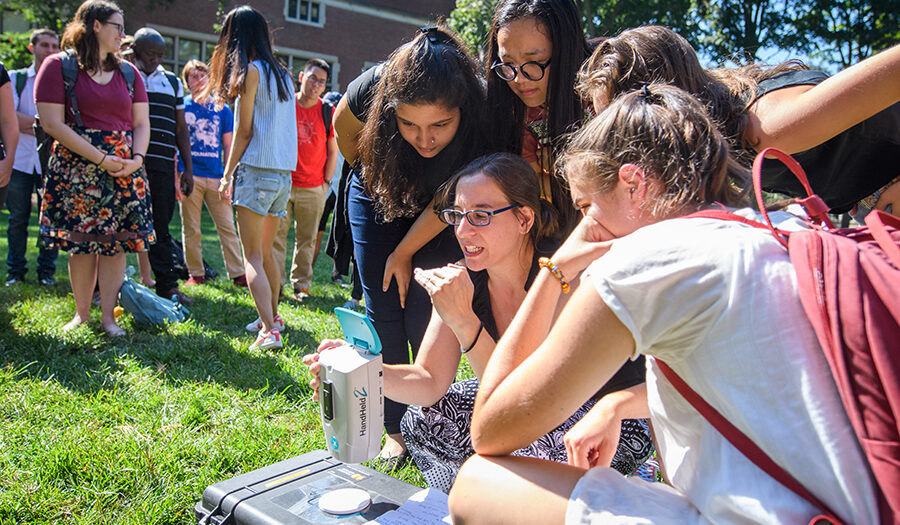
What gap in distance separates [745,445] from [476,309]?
1185 millimetres

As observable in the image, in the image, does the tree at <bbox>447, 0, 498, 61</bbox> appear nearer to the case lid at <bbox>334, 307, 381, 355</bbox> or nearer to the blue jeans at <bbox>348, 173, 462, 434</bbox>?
the blue jeans at <bbox>348, 173, 462, 434</bbox>

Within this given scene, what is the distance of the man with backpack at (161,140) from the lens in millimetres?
4871

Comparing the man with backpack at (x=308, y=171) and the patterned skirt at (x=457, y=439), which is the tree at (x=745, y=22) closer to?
the man with backpack at (x=308, y=171)

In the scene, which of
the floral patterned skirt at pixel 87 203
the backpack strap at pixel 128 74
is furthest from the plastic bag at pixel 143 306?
the backpack strap at pixel 128 74

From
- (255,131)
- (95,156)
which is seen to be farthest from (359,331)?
(95,156)

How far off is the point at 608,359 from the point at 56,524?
1814 millimetres

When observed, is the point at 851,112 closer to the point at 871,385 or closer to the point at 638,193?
the point at 638,193

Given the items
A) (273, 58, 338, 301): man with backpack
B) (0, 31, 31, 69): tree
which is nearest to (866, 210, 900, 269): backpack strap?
(273, 58, 338, 301): man with backpack

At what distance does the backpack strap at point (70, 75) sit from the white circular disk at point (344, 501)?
2894 millimetres

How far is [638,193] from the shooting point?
1.35 meters

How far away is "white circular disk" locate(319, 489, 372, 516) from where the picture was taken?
1.77m

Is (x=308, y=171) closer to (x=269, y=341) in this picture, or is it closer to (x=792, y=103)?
(x=269, y=341)

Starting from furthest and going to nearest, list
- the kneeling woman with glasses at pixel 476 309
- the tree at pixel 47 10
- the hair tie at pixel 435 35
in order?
the tree at pixel 47 10 → the hair tie at pixel 435 35 → the kneeling woman with glasses at pixel 476 309

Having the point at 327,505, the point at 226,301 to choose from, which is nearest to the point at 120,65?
the point at 226,301
